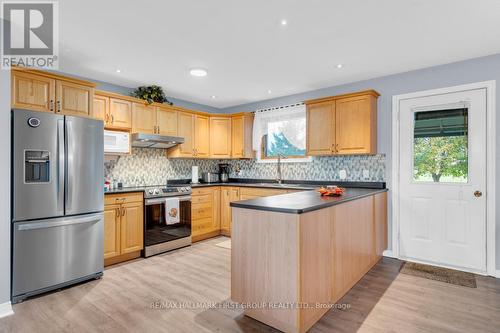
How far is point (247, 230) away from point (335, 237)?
79cm

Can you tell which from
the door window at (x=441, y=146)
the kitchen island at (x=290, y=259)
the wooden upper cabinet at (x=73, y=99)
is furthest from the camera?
the door window at (x=441, y=146)

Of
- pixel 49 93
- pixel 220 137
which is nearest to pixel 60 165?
pixel 49 93

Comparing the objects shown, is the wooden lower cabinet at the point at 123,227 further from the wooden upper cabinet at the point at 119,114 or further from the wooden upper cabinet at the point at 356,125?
the wooden upper cabinet at the point at 356,125

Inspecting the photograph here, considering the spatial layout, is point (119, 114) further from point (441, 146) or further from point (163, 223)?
point (441, 146)

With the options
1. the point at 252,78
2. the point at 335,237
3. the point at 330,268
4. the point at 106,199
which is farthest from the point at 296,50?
the point at 106,199

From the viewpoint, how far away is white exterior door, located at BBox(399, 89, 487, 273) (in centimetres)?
319

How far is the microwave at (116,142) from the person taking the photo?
3.69 metres

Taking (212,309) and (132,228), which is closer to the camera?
(212,309)

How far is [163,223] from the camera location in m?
3.97

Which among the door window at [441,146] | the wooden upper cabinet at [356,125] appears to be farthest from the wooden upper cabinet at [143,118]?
the door window at [441,146]

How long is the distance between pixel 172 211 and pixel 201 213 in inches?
26.5

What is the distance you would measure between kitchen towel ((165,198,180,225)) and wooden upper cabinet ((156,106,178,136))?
A: 113cm

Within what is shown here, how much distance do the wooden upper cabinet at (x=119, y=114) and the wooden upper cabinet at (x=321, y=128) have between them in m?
2.68

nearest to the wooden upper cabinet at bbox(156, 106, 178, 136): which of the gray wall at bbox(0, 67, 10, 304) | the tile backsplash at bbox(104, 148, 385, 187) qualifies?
the tile backsplash at bbox(104, 148, 385, 187)
